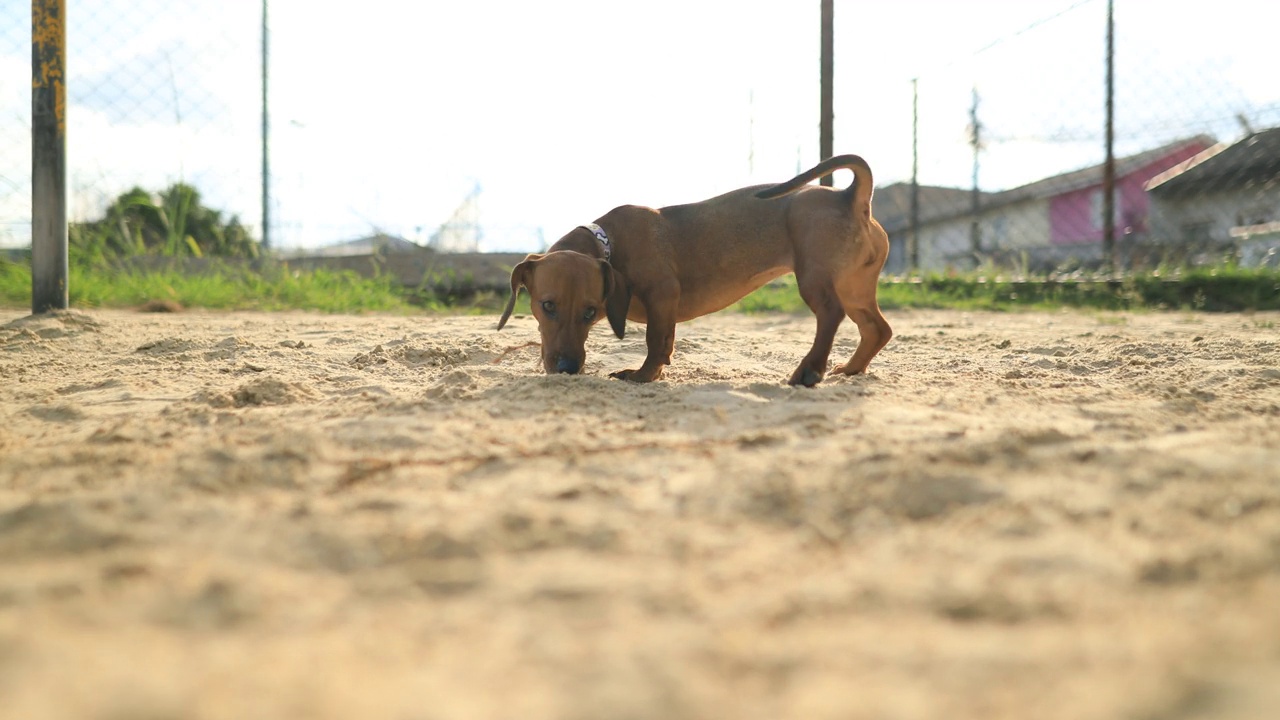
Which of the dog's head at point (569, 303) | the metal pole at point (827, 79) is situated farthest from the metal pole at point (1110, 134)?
the dog's head at point (569, 303)

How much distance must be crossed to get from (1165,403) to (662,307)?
1.90 meters

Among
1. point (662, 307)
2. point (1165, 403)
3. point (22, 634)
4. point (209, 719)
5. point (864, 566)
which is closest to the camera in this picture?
point (209, 719)

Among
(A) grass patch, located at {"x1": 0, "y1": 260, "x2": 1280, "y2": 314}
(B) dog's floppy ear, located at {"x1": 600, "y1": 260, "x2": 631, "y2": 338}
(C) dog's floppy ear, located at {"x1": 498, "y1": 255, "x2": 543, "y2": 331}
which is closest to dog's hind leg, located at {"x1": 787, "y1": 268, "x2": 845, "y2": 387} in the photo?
(B) dog's floppy ear, located at {"x1": 600, "y1": 260, "x2": 631, "y2": 338}

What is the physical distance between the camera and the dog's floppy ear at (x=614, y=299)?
12.3ft

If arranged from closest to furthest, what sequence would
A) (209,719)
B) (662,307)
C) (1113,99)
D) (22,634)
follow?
1. (209,719)
2. (22,634)
3. (662,307)
4. (1113,99)

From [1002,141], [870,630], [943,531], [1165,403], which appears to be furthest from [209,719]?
[1002,141]

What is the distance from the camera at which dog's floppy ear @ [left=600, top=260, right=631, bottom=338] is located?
12.3 ft

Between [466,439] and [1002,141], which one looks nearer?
[466,439]

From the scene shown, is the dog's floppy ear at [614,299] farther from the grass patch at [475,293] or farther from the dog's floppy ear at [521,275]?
the grass patch at [475,293]

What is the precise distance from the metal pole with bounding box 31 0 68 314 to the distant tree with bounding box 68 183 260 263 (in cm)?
235

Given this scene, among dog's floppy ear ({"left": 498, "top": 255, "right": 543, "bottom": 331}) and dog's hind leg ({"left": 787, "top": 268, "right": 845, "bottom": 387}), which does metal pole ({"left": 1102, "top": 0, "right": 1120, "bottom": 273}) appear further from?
dog's floppy ear ({"left": 498, "top": 255, "right": 543, "bottom": 331})

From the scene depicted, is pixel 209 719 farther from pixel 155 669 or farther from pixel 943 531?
pixel 943 531

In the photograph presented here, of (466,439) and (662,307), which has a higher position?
(662,307)

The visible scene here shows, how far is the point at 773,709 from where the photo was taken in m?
0.88
